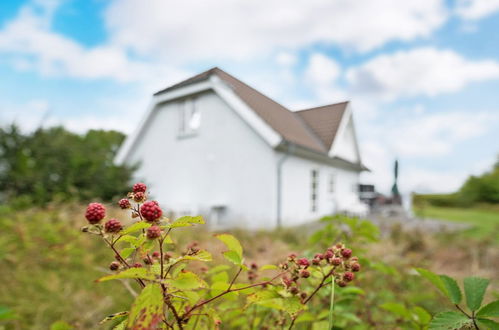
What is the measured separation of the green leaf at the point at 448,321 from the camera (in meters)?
0.50

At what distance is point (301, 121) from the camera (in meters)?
10.2

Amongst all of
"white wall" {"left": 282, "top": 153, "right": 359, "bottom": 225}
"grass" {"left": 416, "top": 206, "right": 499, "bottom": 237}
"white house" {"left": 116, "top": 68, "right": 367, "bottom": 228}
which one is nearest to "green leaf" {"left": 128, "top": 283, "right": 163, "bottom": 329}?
"white house" {"left": 116, "top": 68, "right": 367, "bottom": 228}

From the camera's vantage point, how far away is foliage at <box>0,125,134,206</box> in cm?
666

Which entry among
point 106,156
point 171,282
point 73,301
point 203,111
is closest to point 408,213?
point 203,111

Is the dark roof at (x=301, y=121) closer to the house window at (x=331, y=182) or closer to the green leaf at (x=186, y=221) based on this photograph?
the house window at (x=331, y=182)

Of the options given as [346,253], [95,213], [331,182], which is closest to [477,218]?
[331,182]

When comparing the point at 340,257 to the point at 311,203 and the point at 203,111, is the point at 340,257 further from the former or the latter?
the point at 311,203

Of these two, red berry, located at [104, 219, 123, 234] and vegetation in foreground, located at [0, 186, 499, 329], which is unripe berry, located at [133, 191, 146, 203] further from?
vegetation in foreground, located at [0, 186, 499, 329]

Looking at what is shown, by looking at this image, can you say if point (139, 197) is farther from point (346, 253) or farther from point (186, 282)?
point (346, 253)

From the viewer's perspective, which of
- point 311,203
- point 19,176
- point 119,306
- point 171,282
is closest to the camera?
point 171,282

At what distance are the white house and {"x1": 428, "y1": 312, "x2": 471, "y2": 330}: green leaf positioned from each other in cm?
602

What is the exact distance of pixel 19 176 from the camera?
6.66 metres

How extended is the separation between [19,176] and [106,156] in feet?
9.98

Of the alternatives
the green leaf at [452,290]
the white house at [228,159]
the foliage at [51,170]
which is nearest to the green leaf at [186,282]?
the green leaf at [452,290]
